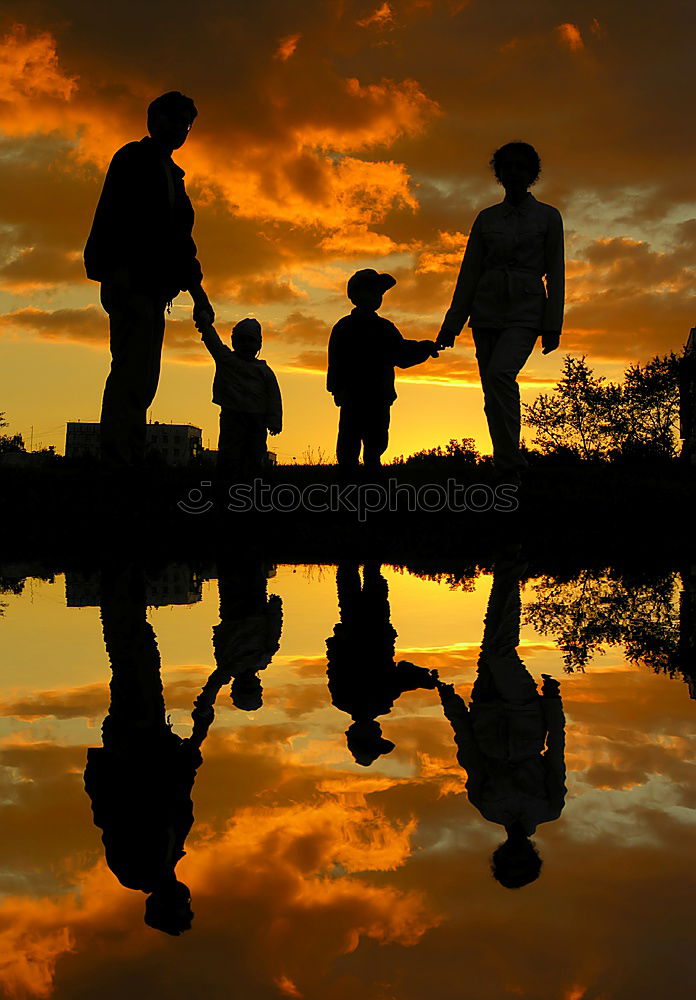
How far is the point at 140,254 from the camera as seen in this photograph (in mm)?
8312

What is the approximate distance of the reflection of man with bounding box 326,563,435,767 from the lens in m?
2.53

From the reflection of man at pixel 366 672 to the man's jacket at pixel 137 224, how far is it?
13.6 ft

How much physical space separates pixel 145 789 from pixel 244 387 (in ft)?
30.9

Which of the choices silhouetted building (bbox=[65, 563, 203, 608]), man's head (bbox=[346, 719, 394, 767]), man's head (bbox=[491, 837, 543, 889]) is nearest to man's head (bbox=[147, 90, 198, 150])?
silhouetted building (bbox=[65, 563, 203, 608])

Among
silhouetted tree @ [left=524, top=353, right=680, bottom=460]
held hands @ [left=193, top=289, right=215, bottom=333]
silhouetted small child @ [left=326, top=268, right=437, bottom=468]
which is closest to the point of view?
held hands @ [left=193, top=289, right=215, bottom=333]

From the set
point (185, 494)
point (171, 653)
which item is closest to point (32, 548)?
point (185, 494)

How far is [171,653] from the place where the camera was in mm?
3643

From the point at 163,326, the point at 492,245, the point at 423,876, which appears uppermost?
the point at 492,245

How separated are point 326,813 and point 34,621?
2748mm

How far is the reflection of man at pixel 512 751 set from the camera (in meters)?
1.78

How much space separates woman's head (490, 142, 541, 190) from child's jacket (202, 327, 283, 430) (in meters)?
3.30

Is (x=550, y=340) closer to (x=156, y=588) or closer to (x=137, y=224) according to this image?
(x=137, y=224)

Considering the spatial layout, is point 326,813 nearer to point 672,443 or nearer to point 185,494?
point 185,494

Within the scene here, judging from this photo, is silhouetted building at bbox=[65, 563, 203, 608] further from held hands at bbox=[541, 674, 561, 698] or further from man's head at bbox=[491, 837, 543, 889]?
man's head at bbox=[491, 837, 543, 889]
